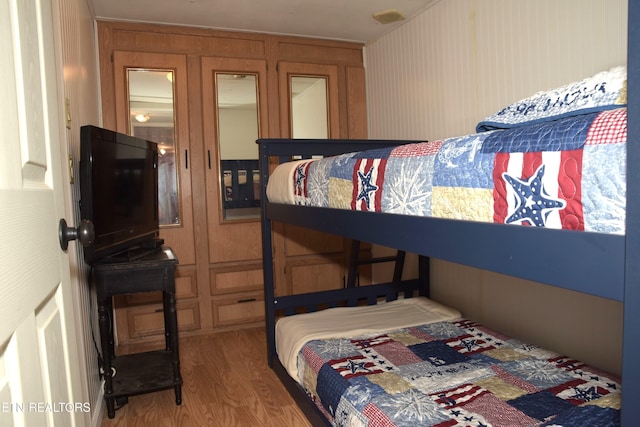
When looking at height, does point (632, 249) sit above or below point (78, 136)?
below

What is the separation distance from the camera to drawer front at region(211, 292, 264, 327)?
3.10 metres

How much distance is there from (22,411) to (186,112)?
261cm

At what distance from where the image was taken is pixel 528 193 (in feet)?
2.70

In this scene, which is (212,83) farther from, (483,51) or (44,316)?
(44,316)

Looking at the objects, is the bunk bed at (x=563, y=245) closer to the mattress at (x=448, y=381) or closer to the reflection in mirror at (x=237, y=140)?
the mattress at (x=448, y=381)

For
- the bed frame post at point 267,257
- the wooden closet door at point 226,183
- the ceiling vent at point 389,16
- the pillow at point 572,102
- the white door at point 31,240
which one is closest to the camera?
the white door at point 31,240

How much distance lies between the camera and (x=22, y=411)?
559 millimetres

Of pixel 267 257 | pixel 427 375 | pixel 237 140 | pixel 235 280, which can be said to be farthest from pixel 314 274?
pixel 427 375

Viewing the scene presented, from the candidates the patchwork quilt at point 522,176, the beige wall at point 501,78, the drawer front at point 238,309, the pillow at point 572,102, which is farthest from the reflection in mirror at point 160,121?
the pillow at point 572,102

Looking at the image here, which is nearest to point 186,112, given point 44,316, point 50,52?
point 50,52

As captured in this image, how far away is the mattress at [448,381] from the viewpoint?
1227mm

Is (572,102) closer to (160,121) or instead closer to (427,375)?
(427,375)

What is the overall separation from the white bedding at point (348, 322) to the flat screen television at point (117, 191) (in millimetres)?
876

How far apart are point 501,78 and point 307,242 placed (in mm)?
1744
